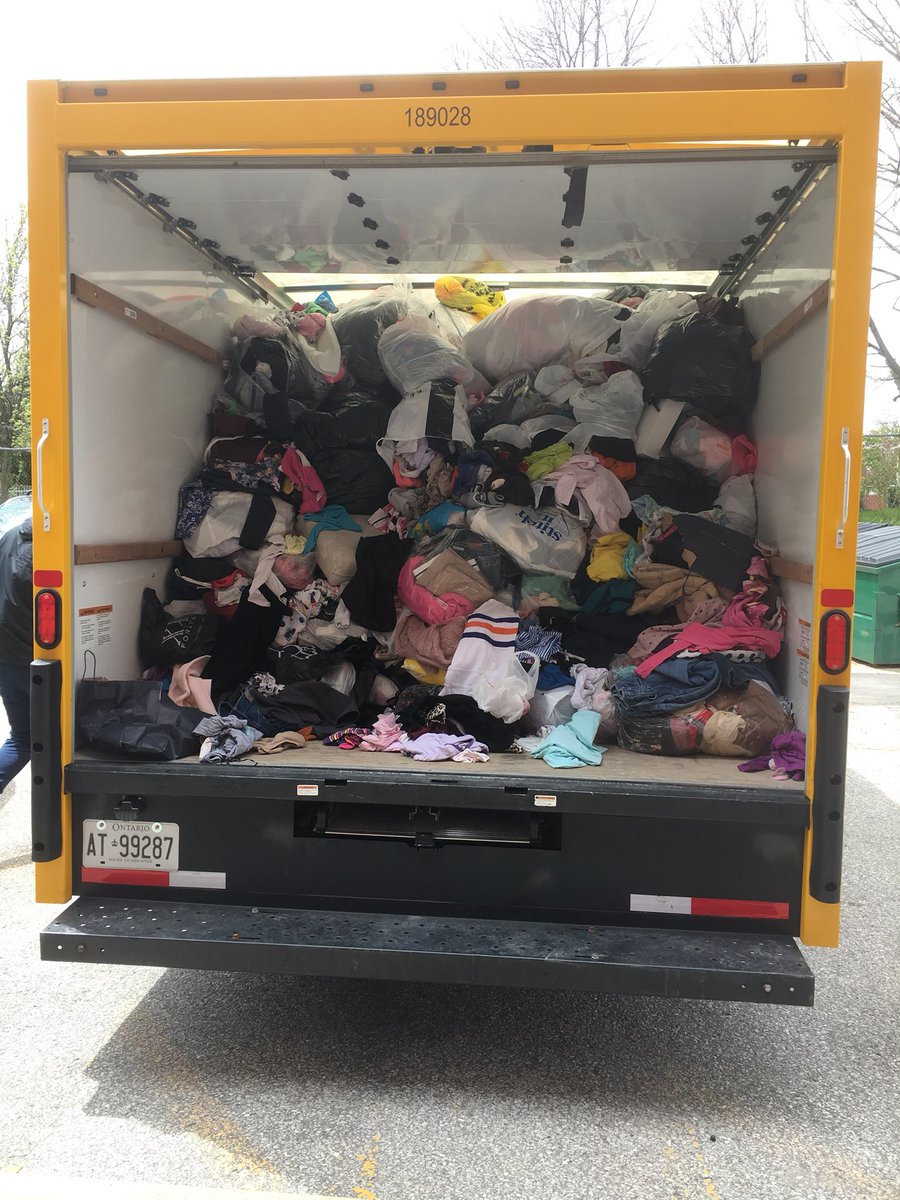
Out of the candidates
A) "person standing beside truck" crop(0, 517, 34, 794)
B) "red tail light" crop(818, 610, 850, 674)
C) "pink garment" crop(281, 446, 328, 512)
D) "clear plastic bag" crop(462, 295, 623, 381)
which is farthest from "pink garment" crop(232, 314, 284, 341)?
"red tail light" crop(818, 610, 850, 674)

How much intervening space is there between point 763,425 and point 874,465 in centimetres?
2127

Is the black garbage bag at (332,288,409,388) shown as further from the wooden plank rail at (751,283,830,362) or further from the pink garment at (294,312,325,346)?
the wooden plank rail at (751,283,830,362)

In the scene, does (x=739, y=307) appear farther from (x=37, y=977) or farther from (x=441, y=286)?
(x=37, y=977)

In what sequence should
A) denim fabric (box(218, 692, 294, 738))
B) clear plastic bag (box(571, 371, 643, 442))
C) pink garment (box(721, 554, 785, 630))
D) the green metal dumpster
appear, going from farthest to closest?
the green metal dumpster → clear plastic bag (box(571, 371, 643, 442)) → pink garment (box(721, 554, 785, 630)) → denim fabric (box(218, 692, 294, 738))

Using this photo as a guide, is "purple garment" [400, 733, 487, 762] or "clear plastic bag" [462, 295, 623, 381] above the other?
"clear plastic bag" [462, 295, 623, 381]

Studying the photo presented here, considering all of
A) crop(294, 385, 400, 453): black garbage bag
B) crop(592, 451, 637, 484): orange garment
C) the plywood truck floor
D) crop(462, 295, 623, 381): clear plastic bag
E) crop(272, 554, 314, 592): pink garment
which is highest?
crop(462, 295, 623, 381): clear plastic bag

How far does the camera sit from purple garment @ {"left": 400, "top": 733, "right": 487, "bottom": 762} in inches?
119

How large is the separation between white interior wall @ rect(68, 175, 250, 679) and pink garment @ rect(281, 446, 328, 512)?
0.41 meters

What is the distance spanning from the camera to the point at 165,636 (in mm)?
3570

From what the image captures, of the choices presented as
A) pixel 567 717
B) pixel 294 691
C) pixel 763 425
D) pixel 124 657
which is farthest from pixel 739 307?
pixel 124 657

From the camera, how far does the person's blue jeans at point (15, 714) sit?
14.2ft

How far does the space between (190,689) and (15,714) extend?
4.91 ft

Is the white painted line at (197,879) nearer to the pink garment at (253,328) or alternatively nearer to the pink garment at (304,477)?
the pink garment at (304,477)

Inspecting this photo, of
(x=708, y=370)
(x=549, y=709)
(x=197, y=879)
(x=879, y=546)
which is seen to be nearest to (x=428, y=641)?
(x=549, y=709)
